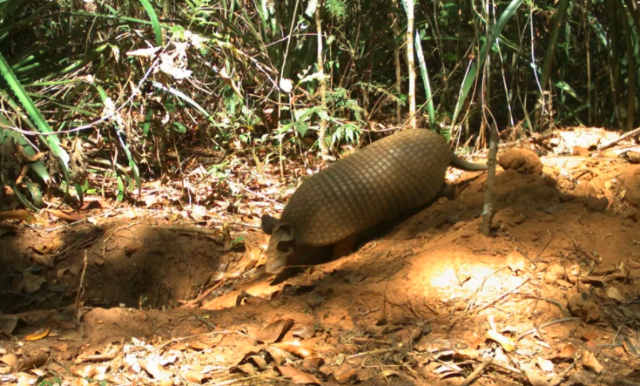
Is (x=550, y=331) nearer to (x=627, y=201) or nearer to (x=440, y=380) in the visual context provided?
(x=440, y=380)

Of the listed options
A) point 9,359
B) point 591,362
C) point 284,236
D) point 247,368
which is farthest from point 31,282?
point 591,362

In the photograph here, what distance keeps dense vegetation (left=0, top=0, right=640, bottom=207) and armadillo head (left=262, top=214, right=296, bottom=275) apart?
146 cm

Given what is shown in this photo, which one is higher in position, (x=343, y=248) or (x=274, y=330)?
(x=274, y=330)

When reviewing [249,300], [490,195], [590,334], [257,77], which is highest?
[257,77]

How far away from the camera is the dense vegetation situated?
5.12m

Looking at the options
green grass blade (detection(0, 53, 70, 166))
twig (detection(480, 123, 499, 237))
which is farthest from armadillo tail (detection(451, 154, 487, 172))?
green grass blade (detection(0, 53, 70, 166))

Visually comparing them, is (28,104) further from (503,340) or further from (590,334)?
(590,334)

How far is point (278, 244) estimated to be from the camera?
14.0 ft

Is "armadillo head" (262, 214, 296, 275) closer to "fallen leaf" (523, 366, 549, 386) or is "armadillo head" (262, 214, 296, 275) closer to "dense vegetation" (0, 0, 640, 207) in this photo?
"dense vegetation" (0, 0, 640, 207)

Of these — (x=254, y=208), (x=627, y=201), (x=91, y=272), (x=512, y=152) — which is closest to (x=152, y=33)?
(x=254, y=208)

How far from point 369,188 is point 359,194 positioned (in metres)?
0.10

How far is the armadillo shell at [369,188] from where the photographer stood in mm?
4438

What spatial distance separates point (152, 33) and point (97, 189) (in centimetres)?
164

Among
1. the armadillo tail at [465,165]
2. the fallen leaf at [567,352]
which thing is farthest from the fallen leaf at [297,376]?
the armadillo tail at [465,165]
